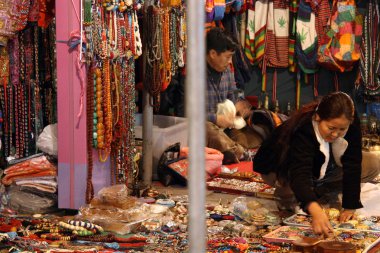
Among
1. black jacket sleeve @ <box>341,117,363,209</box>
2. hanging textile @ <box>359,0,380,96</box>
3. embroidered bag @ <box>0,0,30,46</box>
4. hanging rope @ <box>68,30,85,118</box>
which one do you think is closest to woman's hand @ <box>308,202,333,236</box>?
black jacket sleeve @ <box>341,117,363,209</box>

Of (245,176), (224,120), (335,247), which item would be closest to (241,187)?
(245,176)

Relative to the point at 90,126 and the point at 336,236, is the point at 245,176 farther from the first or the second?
the point at 336,236

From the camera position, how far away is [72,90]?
15.7 feet

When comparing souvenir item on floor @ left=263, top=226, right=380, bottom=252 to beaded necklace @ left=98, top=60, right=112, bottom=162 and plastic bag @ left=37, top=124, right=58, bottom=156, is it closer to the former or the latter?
beaded necklace @ left=98, top=60, right=112, bottom=162

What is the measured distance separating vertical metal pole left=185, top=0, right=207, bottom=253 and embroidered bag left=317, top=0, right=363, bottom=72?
6427 millimetres

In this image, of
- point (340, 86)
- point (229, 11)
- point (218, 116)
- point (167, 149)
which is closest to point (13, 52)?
point (167, 149)

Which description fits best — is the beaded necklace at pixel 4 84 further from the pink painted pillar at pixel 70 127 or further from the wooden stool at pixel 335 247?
the wooden stool at pixel 335 247

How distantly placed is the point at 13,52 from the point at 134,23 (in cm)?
100

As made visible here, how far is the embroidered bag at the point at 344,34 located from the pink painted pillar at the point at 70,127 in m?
3.60

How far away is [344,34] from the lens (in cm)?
763

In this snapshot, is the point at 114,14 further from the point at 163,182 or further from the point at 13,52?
the point at 163,182

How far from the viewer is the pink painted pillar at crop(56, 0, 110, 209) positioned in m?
4.74

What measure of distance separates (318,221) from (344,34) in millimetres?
4061

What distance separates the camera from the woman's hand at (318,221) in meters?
3.95
